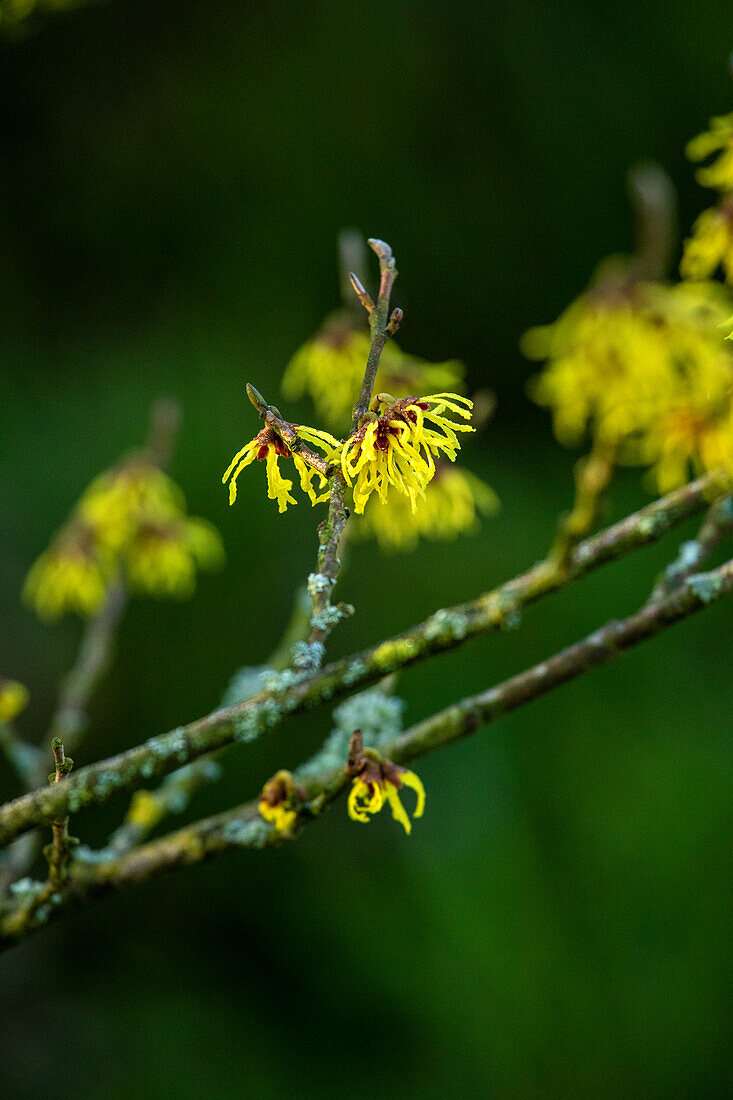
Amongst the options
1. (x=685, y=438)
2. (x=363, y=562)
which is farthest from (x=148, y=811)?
(x=363, y=562)

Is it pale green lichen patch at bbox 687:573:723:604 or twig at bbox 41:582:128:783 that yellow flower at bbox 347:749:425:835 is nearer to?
pale green lichen patch at bbox 687:573:723:604

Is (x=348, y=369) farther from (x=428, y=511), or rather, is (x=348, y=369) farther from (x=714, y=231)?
(x=714, y=231)

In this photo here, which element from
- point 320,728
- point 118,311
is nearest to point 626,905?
point 320,728

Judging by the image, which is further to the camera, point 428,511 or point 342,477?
point 428,511

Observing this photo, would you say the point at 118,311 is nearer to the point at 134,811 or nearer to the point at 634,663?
the point at 634,663

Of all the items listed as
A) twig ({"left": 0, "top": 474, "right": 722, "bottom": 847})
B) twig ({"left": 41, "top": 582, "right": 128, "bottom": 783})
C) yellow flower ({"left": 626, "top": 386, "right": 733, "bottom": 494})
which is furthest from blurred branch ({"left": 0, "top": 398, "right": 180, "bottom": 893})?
yellow flower ({"left": 626, "top": 386, "right": 733, "bottom": 494})
